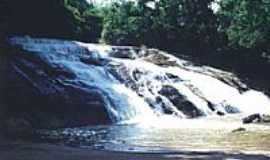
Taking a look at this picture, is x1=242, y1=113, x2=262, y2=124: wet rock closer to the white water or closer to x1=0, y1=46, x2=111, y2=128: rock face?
the white water

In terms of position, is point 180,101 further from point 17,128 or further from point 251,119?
point 17,128

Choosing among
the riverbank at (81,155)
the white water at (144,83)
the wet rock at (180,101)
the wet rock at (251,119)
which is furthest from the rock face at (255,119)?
the riverbank at (81,155)

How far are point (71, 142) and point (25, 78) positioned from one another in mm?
10093

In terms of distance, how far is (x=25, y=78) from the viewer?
32.0 m

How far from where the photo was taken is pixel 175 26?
66.8m

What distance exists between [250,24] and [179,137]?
31.0 metres

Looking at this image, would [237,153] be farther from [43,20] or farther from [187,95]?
[43,20]

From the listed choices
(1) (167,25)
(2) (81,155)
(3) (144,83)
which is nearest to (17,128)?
(2) (81,155)

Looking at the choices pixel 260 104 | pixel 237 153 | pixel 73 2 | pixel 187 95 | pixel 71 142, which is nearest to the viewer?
pixel 237 153

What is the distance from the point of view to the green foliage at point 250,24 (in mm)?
52406

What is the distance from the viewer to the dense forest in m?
52.7

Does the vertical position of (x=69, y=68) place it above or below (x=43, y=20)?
below

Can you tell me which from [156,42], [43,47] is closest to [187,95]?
[43,47]

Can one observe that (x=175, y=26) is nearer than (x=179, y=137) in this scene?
No
